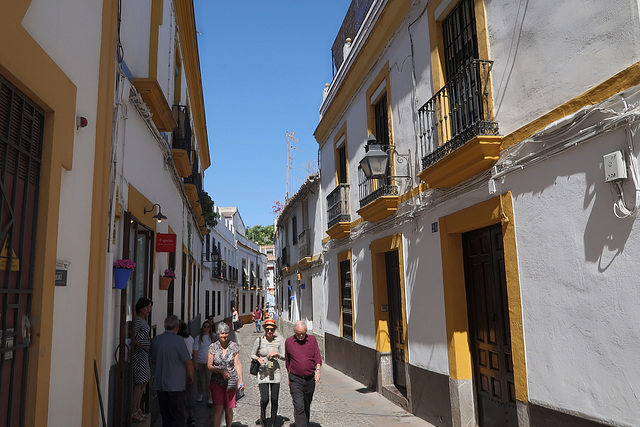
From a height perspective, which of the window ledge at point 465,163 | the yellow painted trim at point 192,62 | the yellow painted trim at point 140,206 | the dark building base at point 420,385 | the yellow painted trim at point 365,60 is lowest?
the dark building base at point 420,385

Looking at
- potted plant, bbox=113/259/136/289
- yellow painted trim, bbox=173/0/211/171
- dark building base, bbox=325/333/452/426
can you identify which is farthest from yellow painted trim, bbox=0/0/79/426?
yellow painted trim, bbox=173/0/211/171

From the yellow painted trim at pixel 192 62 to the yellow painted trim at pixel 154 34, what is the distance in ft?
8.11

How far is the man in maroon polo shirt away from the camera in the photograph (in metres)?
5.99

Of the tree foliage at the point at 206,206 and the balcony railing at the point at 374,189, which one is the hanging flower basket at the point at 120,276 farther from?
the tree foliage at the point at 206,206

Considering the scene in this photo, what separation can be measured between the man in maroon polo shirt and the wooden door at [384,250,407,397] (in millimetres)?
2335

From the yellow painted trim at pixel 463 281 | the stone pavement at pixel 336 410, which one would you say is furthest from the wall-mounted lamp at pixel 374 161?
the stone pavement at pixel 336 410

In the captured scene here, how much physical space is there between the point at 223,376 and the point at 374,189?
13.7 feet

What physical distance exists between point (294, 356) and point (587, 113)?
157 inches

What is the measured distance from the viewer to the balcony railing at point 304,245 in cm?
1591

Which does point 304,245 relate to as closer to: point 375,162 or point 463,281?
point 375,162

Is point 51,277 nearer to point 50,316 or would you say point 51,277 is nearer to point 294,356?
point 50,316

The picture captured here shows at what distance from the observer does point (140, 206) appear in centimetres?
639

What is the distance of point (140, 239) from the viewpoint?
6.96 meters

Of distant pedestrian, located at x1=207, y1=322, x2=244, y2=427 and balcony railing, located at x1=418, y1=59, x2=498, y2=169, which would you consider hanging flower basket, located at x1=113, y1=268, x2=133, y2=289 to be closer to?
distant pedestrian, located at x1=207, y1=322, x2=244, y2=427
